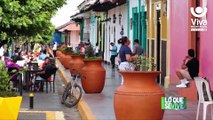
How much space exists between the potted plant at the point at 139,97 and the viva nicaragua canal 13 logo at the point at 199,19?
230 inches

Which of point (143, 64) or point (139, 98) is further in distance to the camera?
point (143, 64)

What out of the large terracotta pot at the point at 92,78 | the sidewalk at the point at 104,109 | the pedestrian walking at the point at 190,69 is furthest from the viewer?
the large terracotta pot at the point at 92,78

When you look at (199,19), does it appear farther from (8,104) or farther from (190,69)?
Answer: (8,104)

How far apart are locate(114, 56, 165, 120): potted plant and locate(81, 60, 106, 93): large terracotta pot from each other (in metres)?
7.42

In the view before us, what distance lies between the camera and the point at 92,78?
1828cm

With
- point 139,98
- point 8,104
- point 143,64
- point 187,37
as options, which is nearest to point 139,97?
point 139,98

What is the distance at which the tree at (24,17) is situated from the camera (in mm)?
17500

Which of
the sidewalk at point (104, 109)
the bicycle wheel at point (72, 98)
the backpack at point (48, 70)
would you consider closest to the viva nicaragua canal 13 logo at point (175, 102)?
the sidewalk at point (104, 109)

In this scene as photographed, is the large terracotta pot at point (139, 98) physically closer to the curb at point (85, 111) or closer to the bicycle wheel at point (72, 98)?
the curb at point (85, 111)

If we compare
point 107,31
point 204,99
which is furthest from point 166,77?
point 107,31

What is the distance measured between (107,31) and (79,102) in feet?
87.4

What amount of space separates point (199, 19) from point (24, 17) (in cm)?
526

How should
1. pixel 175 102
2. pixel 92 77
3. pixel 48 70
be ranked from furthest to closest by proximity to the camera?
pixel 48 70, pixel 92 77, pixel 175 102

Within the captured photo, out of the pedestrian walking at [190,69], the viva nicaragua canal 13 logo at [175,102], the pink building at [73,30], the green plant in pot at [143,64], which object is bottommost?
the viva nicaragua canal 13 logo at [175,102]
